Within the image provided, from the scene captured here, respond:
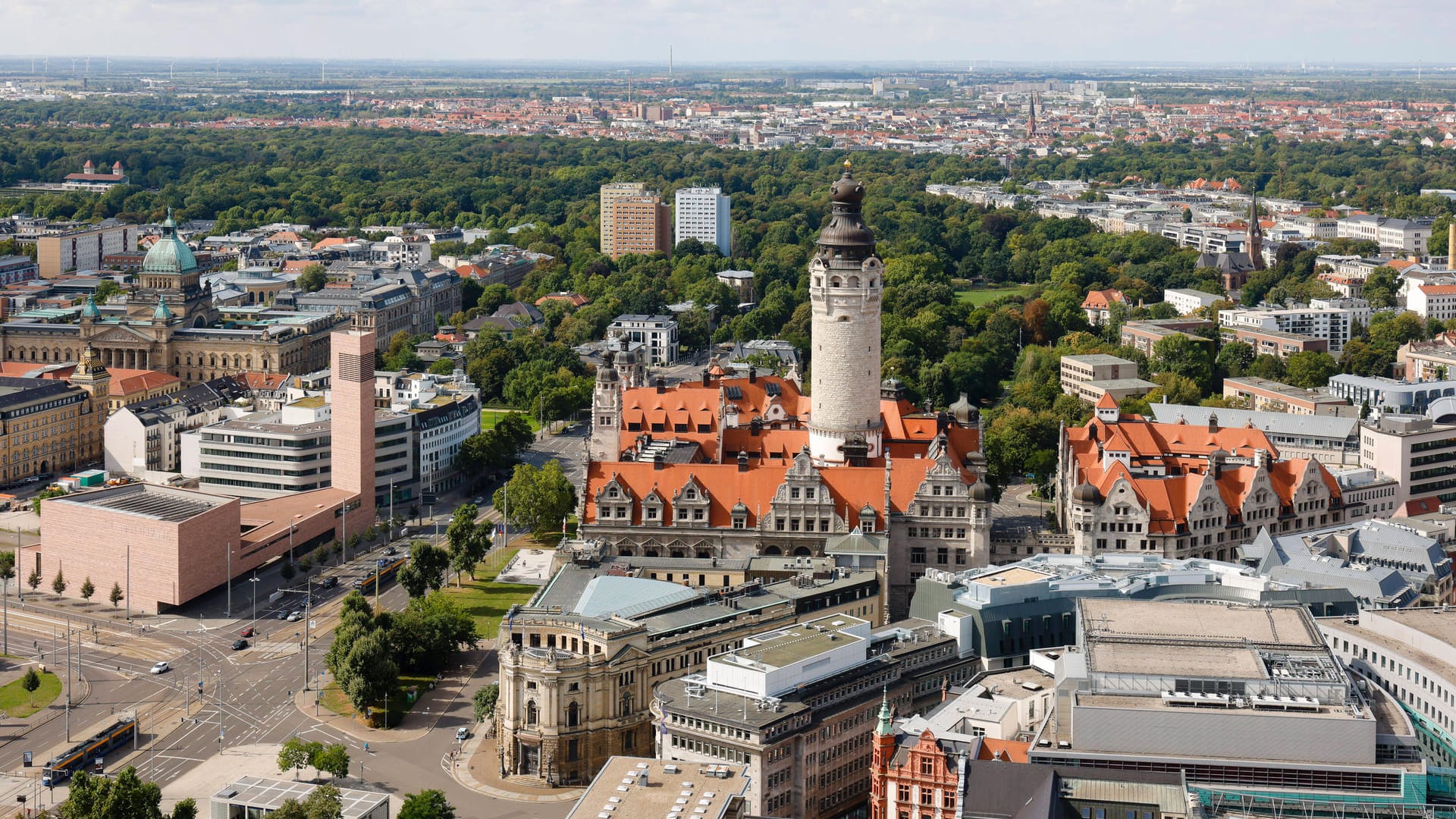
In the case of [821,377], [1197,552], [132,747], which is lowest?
[132,747]

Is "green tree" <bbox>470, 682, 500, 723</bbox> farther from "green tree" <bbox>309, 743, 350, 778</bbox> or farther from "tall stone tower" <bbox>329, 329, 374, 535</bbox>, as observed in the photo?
"tall stone tower" <bbox>329, 329, 374, 535</bbox>

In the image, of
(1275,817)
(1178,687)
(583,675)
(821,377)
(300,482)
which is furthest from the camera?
(300,482)

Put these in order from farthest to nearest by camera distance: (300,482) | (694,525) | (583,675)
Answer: (300,482), (694,525), (583,675)

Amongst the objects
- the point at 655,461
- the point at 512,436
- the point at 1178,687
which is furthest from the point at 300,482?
the point at 1178,687

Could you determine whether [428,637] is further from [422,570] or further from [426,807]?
[426,807]

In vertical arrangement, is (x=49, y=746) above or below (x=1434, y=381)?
below

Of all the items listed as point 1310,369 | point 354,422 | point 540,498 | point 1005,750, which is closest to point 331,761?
point 1005,750

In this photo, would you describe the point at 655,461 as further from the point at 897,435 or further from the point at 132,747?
the point at 132,747

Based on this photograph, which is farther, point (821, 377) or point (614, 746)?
point (821, 377)
